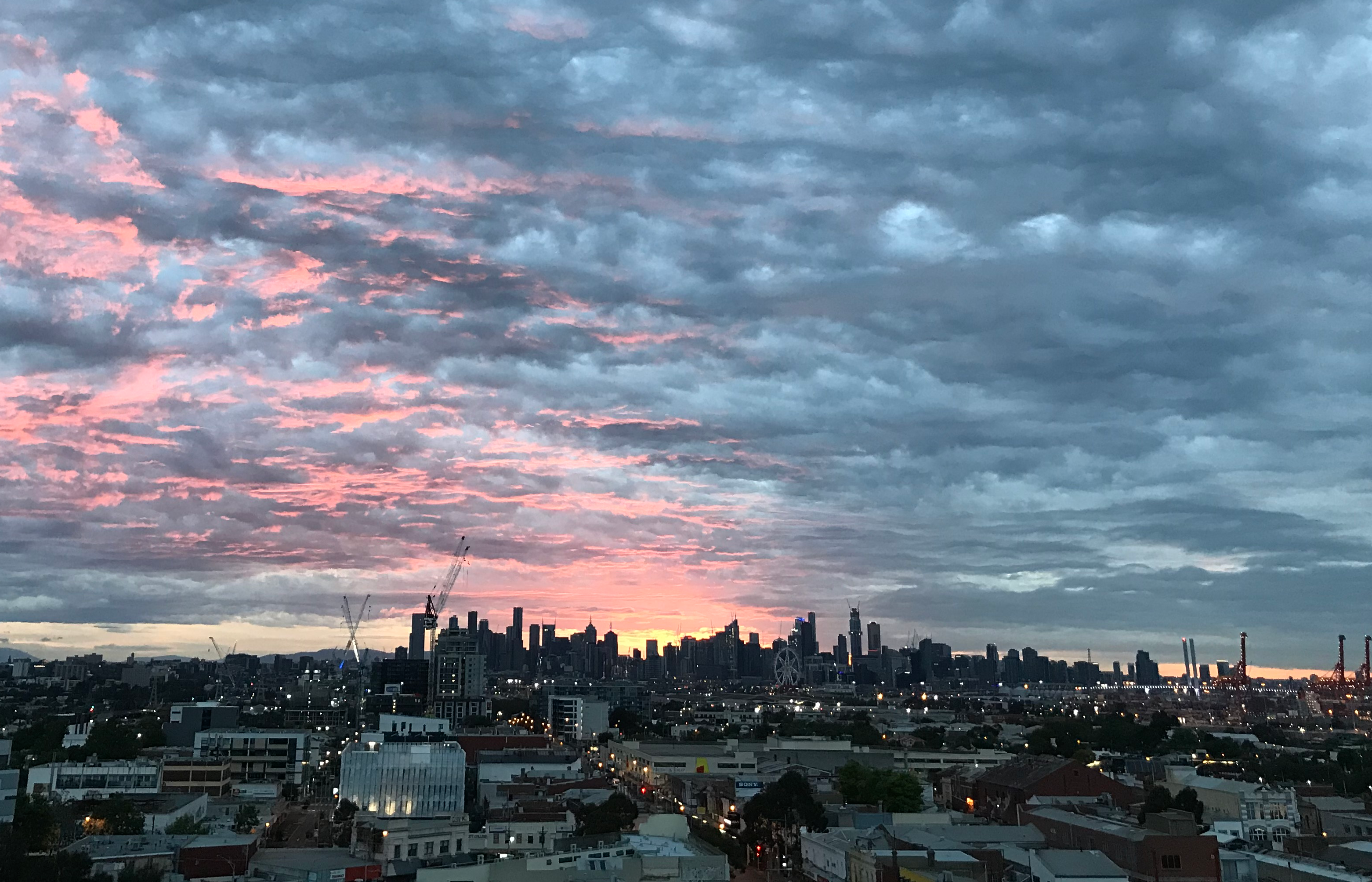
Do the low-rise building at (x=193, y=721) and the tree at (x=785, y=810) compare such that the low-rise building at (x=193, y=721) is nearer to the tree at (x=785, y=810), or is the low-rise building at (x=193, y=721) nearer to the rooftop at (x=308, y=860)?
the rooftop at (x=308, y=860)

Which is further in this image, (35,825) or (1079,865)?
(35,825)

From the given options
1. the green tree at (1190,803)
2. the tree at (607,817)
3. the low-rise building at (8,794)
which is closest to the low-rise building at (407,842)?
the tree at (607,817)

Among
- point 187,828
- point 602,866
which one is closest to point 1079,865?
point 602,866

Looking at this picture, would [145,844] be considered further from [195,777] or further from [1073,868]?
[1073,868]

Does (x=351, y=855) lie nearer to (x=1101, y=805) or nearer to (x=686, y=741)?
(x=1101, y=805)

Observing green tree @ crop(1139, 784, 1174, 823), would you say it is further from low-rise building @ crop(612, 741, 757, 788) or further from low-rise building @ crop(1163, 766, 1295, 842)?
low-rise building @ crop(612, 741, 757, 788)

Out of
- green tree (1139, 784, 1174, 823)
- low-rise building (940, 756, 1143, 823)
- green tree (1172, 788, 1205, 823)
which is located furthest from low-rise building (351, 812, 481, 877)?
green tree (1172, 788, 1205, 823)
